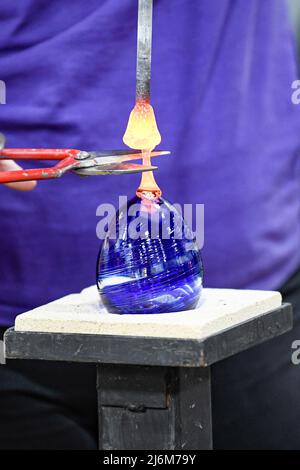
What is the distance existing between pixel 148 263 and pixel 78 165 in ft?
0.36

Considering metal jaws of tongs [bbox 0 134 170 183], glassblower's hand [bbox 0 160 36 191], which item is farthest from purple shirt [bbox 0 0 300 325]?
metal jaws of tongs [bbox 0 134 170 183]

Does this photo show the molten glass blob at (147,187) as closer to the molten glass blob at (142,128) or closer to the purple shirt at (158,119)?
the molten glass blob at (142,128)

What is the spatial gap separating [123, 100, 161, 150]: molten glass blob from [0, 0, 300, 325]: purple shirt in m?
0.31

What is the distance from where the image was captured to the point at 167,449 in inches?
31.7

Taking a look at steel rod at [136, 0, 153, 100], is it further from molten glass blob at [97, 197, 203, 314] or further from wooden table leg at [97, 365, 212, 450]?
wooden table leg at [97, 365, 212, 450]

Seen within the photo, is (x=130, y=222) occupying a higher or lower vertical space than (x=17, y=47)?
lower

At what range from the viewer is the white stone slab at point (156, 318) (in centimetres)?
78

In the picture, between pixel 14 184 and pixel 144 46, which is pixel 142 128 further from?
pixel 14 184

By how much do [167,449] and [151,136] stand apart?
0.93 ft

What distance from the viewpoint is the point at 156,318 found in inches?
31.4

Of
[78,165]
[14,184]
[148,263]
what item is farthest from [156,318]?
[14,184]

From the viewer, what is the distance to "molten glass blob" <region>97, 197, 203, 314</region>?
0.82 meters
